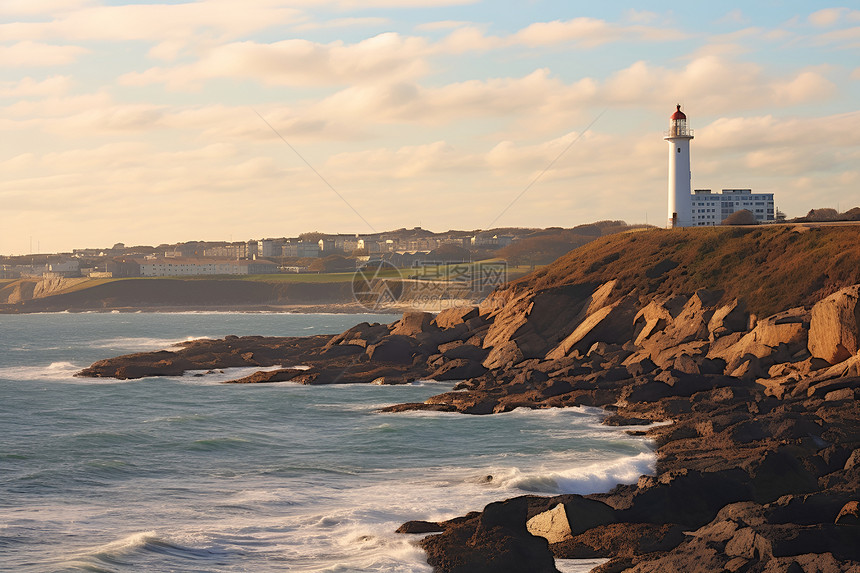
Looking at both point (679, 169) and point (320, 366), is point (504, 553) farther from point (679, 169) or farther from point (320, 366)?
point (679, 169)

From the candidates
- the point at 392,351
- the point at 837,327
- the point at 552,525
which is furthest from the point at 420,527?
the point at 392,351

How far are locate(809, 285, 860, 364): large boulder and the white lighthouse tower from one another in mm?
24482

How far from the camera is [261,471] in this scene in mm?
25828

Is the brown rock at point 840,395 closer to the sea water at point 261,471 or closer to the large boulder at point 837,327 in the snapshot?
the large boulder at point 837,327

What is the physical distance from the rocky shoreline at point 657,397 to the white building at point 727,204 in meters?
51.3

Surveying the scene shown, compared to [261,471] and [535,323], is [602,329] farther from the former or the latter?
[261,471]

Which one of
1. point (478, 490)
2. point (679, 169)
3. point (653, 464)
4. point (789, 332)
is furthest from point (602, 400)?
point (679, 169)

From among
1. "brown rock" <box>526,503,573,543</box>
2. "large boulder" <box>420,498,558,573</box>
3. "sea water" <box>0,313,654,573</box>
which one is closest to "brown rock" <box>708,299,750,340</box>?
"sea water" <box>0,313,654,573</box>

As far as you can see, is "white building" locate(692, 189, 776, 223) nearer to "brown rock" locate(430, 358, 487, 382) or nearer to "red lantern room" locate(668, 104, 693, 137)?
"red lantern room" locate(668, 104, 693, 137)

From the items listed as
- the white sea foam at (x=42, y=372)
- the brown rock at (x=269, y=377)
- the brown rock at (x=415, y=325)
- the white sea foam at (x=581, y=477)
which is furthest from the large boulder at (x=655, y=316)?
the white sea foam at (x=42, y=372)

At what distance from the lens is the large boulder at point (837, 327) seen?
34188 mm

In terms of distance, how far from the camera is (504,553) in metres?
15.3

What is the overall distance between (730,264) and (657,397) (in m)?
16.2

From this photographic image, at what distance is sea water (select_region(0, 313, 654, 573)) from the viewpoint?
17.7 metres
